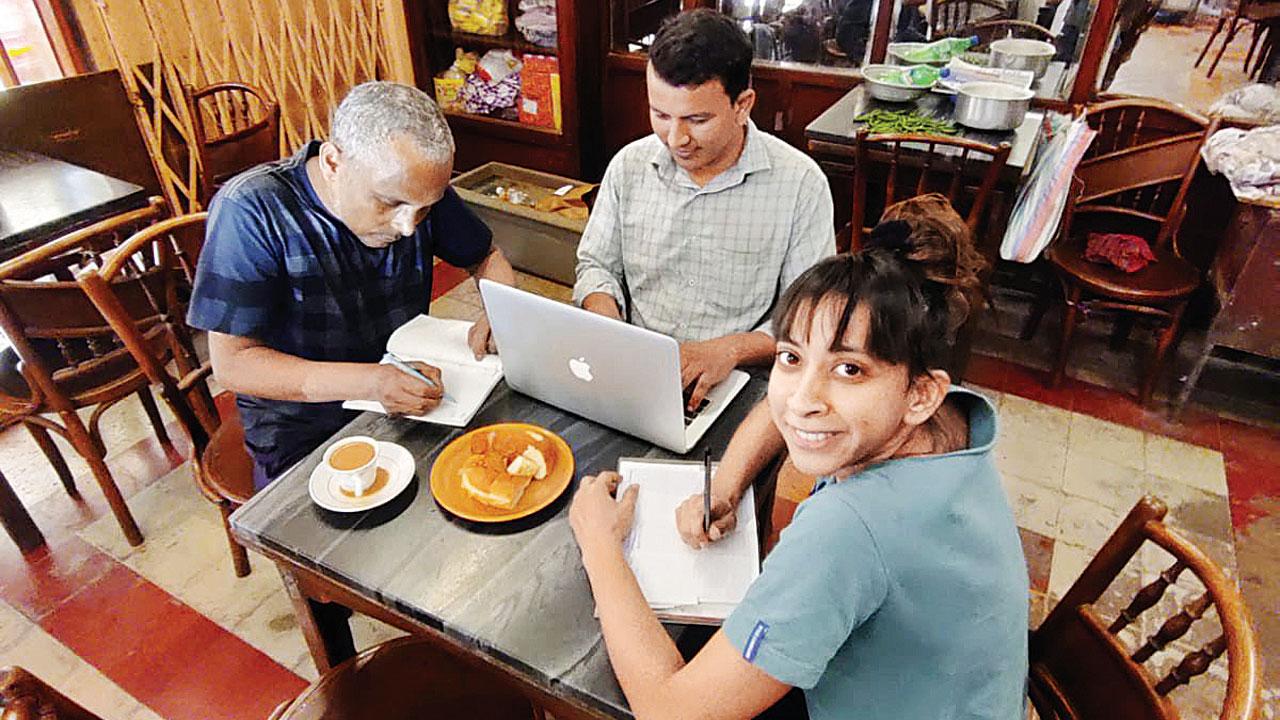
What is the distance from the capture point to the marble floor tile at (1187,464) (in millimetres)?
2377

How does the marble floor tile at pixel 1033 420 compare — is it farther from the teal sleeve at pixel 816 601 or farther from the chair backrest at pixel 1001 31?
the teal sleeve at pixel 816 601

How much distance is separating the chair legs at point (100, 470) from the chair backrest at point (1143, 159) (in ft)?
10.4

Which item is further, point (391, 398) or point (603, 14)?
point (603, 14)

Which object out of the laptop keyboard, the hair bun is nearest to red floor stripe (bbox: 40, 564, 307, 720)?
the laptop keyboard

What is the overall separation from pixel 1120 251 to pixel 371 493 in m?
2.66

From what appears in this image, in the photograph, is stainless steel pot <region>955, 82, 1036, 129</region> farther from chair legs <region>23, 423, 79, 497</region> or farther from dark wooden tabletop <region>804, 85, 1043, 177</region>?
chair legs <region>23, 423, 79, 497</region>

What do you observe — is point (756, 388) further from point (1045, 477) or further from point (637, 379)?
point (1045, 477)

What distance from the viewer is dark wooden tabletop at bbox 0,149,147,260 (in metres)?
2.01

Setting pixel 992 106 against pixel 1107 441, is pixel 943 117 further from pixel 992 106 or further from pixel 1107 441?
pixel 1107 441

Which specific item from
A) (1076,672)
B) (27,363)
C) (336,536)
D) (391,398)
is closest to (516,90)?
(27,363)

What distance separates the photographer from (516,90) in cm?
373

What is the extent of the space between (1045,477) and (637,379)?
181 centimetres

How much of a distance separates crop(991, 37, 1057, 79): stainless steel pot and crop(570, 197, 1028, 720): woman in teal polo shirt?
2.19 m

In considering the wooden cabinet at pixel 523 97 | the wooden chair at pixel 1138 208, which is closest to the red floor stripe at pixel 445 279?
the wooden cabinet at pixel 523 97
